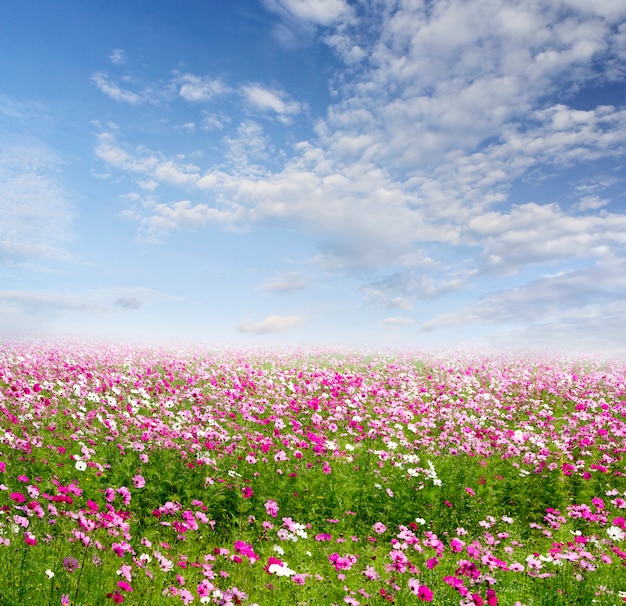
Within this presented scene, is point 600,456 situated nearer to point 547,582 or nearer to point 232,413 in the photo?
point 547,582

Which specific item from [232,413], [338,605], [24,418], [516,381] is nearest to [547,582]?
[338,605]

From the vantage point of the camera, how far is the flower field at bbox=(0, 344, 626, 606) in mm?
4812

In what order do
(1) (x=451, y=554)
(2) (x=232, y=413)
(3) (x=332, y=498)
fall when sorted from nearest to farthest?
1. (1) (x=451, y=554)
2. (3) (x=332, y=498)
3. (2) (x=232, y=413)

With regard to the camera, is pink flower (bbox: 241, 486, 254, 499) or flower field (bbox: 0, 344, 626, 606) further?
pink flower (bbox: 241, 486, 254, 499)

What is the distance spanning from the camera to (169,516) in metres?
6.70

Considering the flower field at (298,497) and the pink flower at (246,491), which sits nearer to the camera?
the flower field at (298,497)

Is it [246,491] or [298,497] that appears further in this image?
[298,497]

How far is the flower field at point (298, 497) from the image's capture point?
15.8ft

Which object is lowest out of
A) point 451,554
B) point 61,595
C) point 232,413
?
point 451,554

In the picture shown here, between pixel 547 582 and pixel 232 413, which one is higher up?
pixel 232 413

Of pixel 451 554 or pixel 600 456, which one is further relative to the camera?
pixel 600 456

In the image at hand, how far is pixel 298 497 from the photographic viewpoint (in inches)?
Answer: 286

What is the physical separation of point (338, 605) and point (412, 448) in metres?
4.79

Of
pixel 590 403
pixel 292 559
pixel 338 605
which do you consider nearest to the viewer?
pixel 338 605
